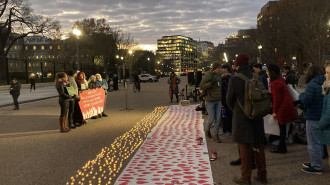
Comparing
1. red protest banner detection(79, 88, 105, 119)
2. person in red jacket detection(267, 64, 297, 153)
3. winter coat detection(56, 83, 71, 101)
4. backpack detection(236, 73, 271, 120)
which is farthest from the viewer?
red protest banner detection(79, 88, 105, 119)

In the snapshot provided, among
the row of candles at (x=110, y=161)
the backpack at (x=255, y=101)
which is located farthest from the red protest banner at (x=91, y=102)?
the backpack at (x=255, y=101)

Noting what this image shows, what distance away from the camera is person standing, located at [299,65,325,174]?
5.09 metres

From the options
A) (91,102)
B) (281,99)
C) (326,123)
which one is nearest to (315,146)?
(326,123)

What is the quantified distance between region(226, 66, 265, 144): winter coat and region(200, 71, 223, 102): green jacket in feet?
9.17

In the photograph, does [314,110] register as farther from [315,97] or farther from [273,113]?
[273,113]

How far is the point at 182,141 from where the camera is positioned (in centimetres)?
783

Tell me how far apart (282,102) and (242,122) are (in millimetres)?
1889

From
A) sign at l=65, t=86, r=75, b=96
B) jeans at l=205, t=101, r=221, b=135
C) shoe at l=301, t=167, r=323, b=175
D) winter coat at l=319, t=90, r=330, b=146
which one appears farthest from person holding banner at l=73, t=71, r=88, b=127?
winter coat at l=319, t=90, r=330, b=146

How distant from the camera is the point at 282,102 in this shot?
609cm

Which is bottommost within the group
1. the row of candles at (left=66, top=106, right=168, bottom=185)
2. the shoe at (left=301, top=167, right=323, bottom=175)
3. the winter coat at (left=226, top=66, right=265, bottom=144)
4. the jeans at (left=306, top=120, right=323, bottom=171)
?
the row of candles at (left=66, top=106, right=168, bottom=185)

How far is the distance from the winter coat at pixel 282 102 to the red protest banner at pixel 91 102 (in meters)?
7.06

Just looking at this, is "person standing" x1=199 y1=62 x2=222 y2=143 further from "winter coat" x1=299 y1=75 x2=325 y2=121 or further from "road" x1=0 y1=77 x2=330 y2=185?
"winter coat" x1=299 y1=75 x2=325 y2=121

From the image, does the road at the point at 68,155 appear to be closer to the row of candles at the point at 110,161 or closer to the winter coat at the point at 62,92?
the row of candles at the point at 110,161

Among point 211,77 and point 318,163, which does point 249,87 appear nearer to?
point 318,163
